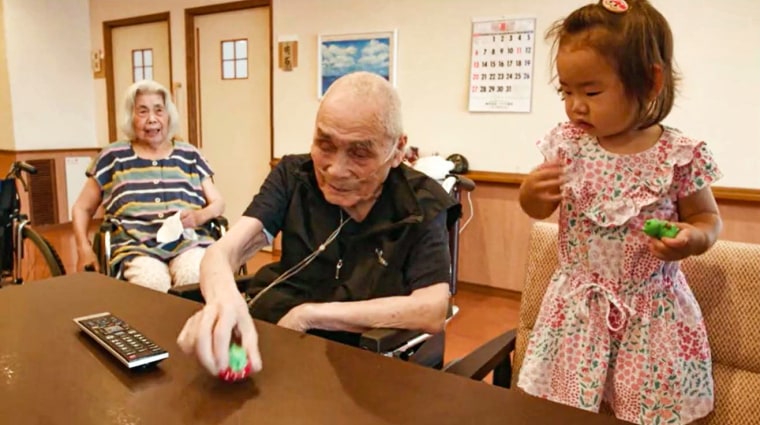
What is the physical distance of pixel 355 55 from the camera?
13.1 feet

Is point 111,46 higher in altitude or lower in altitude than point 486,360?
higher

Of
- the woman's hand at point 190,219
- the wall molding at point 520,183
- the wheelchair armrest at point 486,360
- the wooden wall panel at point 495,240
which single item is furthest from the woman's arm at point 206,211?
the wooden wall panel at point 495,240

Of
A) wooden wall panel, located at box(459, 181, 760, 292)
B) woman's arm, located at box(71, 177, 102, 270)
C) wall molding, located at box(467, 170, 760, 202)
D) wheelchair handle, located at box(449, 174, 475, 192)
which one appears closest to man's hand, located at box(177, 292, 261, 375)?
woman's arm, located at box(71, 177, 102, 270)

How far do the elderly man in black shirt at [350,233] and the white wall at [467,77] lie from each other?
1747 millimetres

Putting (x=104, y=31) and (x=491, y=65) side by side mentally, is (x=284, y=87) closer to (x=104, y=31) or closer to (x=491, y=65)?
(x=491, y=65)

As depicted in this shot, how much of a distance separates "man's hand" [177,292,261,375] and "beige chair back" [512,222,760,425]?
899mm

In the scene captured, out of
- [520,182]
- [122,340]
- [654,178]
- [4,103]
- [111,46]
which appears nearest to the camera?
[122,340]

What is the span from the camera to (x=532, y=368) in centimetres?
120

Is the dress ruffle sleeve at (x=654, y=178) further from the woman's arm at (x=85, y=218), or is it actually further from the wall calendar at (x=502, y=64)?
the wall calendar at (x=502, y=64)

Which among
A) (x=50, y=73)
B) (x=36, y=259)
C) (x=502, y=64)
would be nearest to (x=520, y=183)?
(x=502, y=64)

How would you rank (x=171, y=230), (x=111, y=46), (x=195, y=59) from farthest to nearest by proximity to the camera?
(x=111, y=46), (x=195, y=59), (x=171, y=230)

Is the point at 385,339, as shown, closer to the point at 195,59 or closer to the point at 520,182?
the point at 520,182

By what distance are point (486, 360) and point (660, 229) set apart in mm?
446

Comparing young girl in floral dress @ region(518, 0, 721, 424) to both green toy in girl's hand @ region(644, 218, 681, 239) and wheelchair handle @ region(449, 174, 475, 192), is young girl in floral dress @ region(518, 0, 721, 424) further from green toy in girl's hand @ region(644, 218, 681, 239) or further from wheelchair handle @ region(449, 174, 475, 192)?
wheelchair handle @ region(449, 174, 475, 192)
